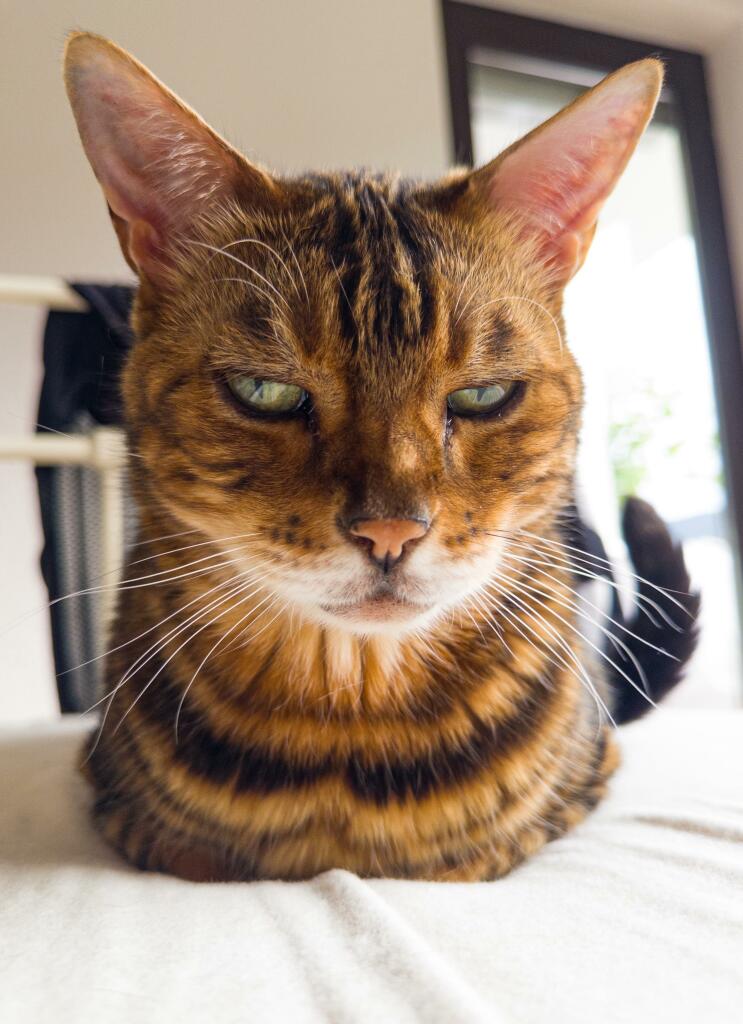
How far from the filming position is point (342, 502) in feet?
2.06

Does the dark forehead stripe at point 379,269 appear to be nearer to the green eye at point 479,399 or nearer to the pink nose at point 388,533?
the green eye at point 479,399

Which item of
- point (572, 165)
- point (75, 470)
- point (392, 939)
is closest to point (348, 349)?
point (572, 165)

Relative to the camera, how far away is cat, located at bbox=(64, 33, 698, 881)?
674mm

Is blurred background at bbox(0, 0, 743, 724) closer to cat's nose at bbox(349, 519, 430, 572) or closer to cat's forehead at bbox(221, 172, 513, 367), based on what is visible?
cat's forehead at bbox(221, 172, 513, 367)

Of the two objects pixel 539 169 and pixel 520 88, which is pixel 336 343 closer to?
pixel 539 169

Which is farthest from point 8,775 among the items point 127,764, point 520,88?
point 520,88

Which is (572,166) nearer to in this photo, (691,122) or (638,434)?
(638,434)

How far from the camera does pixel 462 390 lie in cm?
73

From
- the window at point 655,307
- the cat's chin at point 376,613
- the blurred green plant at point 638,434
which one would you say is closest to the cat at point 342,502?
the cat's chin at point 376,613

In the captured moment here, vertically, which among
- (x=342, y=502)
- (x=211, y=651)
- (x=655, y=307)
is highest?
(x=655, y=307)

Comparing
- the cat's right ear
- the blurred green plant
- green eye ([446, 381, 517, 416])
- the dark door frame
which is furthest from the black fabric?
the blurred green plant

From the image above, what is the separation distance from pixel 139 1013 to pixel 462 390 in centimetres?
52

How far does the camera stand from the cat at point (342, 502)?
0.67m

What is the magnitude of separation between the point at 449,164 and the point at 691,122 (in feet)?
2.96
